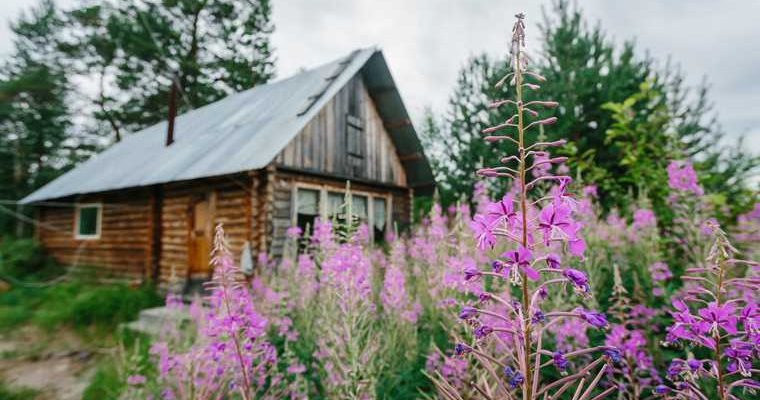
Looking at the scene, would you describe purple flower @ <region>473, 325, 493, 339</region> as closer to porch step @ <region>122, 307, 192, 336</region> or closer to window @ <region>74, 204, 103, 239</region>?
porch step @ <region>122, 307, 192, 336</region>

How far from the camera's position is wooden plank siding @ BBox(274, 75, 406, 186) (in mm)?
8461

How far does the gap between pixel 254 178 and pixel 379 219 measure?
4.02 meters

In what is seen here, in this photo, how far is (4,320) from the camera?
807 centimetres

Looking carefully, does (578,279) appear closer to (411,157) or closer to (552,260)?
(552,260)

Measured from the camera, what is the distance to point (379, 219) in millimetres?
10625

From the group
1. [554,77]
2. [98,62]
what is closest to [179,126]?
[98,62]

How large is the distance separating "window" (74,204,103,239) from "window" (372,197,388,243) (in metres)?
9.52

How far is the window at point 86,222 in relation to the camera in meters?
12.7

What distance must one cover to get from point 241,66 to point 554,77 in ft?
52.9

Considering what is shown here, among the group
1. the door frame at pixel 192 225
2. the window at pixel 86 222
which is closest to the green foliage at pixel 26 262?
the window at pixel 86 222

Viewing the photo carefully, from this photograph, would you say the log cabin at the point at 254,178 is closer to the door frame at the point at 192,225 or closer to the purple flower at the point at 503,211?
the door frame at the point at 192,225

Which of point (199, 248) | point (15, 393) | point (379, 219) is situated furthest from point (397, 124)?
point (15, 393)

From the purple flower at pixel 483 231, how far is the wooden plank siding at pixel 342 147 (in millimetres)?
7004

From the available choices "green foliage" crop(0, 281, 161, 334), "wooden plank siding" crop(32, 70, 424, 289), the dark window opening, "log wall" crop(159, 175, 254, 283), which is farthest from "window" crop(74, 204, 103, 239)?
"log wall" crop(159, 175, 254, 283)
